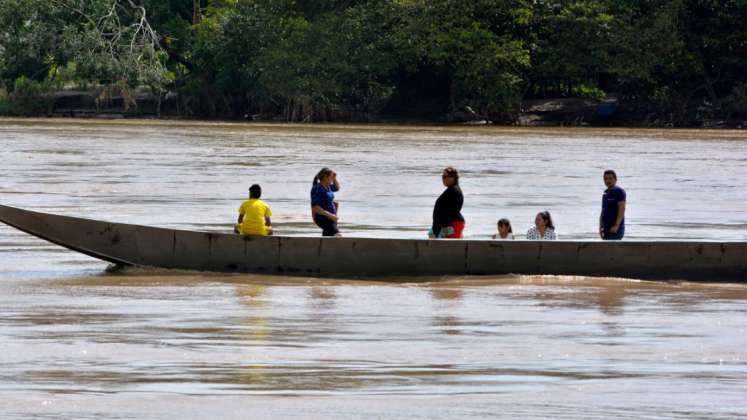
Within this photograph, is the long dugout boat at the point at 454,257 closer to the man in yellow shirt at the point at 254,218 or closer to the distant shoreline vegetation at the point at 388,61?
the man in yellow shirt at the point at 254,218

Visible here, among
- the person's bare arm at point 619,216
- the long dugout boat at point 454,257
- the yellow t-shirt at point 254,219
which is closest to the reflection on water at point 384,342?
the long dugout boat at point 454,257

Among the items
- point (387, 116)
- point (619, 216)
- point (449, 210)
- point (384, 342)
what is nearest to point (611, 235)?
point (619, 216)

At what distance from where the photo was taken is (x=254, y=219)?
579 inches

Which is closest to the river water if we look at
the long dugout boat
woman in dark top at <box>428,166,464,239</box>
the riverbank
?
the long dugout boat

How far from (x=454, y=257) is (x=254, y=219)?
1.87m

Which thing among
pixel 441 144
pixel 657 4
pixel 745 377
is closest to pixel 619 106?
pixel 657 4

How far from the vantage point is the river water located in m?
8.75

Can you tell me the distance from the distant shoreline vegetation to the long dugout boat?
138 ft

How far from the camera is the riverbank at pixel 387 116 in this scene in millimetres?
58969

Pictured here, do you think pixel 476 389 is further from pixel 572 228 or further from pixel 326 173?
pixel 572 228

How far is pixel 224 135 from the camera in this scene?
4912 cm

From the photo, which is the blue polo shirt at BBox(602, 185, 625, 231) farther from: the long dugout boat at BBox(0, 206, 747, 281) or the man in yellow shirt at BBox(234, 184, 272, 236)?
the man in yellow shirt at BBox(234, 184, 272, 236)

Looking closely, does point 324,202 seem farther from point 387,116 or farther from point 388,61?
point 387,116

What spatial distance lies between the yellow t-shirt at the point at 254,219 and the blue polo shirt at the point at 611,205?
3.29 meters
